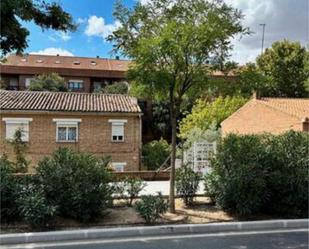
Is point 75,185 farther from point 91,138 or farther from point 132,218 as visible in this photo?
point 91,138

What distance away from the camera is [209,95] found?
34.7ft

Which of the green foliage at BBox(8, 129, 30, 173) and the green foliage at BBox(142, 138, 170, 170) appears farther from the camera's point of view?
the green foliage at BBox(142, 138, 170, 170)

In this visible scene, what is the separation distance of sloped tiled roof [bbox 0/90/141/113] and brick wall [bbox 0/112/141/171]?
1.38 ft

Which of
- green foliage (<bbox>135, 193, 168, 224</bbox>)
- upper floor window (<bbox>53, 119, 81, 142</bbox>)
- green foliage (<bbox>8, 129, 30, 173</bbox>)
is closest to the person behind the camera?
green foliage (<bbox>135, 193, 168, 224</bbox>)

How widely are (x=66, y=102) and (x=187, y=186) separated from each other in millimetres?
17968

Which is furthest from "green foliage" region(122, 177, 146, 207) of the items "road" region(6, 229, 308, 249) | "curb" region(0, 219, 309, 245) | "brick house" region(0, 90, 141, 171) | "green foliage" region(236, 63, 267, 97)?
"brick house" region(0, 90, 141, 171)

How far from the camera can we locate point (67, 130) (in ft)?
85.6

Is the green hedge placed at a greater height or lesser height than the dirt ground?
greater

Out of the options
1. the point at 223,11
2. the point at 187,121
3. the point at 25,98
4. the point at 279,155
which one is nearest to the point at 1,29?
the point at 223,11

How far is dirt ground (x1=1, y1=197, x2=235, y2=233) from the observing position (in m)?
8.69

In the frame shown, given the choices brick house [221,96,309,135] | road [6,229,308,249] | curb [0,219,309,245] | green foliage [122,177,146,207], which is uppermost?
brick house [221,96,309,135]

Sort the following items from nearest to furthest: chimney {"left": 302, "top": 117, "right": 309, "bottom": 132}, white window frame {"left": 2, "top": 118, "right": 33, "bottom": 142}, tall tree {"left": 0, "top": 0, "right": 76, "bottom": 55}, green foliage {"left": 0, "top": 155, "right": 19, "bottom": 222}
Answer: tall tree {"left": 0, "top": 0, "right": 76, "bottom": 55}
green foliage {"left": 0, "top": 155, "right": 19, "bottom": 222}
chimney {"left": 302, "top": 117, "right": 309, "bottom": 132}
white window frame {"left": 2, "top": 118, "right": 33, "bottom": 142}

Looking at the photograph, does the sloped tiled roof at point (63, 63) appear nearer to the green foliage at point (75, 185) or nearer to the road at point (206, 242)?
the green foliage at point (75, 185)

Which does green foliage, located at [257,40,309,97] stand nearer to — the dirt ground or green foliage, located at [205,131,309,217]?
green foliage, located at [205,131,309,217]
